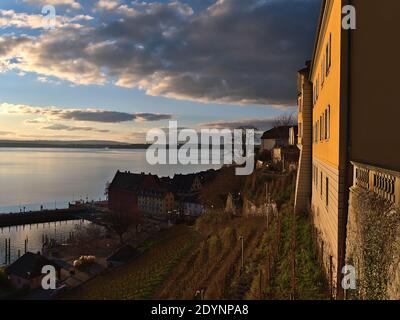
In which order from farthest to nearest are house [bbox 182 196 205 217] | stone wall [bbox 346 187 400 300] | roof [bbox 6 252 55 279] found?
house [bbox 182 196 205 217] < roof [bbox 6 252 55 279] < stone wall [bbox 346 187 400 300]

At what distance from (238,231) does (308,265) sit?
1177 cm

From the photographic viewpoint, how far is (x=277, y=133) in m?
62.4

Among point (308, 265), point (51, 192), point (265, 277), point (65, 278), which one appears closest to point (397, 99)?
point (308, 265)

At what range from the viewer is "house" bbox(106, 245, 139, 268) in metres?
35.7

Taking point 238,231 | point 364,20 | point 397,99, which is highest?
point 364,20

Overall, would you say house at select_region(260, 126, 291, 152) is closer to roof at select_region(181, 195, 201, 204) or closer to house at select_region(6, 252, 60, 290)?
roof at select_region(181, 195, 201, 204)

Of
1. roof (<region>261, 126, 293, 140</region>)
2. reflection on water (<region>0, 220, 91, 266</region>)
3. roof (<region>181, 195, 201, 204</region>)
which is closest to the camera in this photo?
reflection on water (<region>0, 220, 91, 266</region>)

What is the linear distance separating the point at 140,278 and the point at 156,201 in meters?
46.9

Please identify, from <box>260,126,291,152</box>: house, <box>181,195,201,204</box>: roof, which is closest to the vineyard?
<box>260,126,291,152</box>: house

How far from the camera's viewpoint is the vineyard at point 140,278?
2219cm

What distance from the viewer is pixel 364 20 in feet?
32.7

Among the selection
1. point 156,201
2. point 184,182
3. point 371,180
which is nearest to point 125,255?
point 371,180

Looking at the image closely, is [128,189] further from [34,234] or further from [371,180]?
[371,180]
